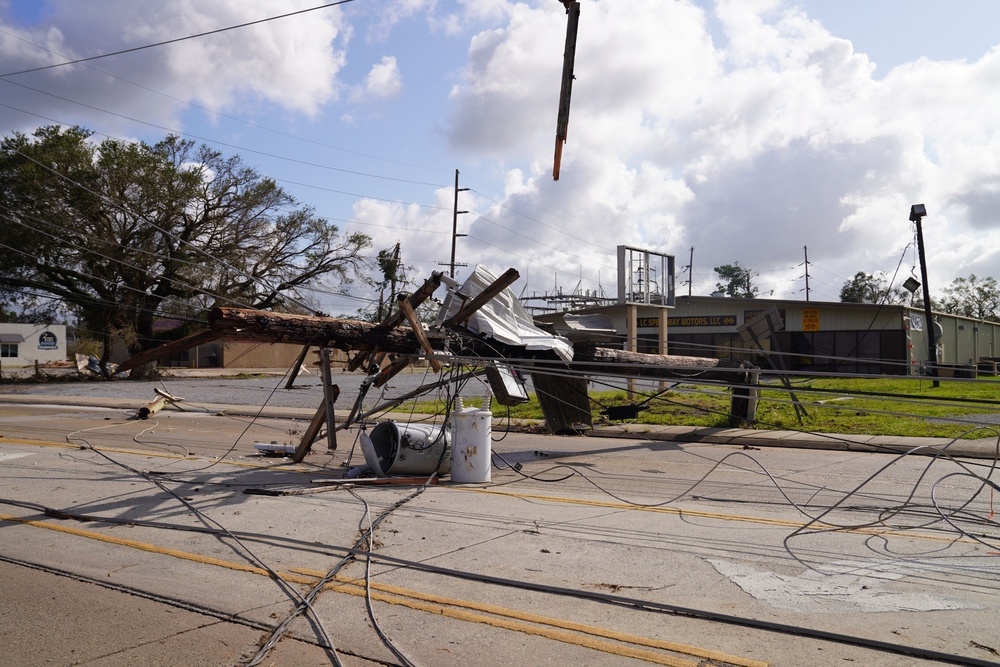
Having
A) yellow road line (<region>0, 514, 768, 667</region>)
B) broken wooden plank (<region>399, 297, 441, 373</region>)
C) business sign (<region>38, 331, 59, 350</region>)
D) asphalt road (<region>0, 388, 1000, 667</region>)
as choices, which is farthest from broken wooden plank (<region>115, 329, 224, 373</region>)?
business sign (<region>38, 331, 59, 350</region>)

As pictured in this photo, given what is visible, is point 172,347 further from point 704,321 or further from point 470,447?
point 704,321

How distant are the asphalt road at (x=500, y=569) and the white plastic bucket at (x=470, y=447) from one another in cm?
26

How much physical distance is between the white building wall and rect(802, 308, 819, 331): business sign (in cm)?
6771

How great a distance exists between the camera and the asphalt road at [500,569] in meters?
4.86

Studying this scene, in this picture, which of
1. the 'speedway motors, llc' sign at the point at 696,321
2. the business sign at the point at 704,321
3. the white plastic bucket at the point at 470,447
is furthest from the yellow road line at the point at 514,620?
the business sign at the point at 704,321

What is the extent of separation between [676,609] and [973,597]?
84.8 inches

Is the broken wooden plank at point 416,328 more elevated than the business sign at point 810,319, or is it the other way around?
the business sign at point 810,319

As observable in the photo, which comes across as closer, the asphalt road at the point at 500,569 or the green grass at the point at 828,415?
the asphalt road at the point at 500,569

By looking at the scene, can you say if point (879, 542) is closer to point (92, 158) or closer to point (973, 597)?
point (973, 597)

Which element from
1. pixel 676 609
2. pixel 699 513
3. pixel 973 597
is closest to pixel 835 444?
pixel 699 513

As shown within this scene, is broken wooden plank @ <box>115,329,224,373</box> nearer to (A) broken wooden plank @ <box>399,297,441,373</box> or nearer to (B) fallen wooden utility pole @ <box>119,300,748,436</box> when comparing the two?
(B) fallen wooden utility pole @ <box>119,300,748,436</box>

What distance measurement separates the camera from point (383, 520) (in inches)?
324

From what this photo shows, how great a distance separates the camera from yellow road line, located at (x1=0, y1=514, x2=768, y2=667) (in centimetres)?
465

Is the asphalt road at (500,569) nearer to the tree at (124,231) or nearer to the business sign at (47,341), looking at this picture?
the tree at (124,231)
